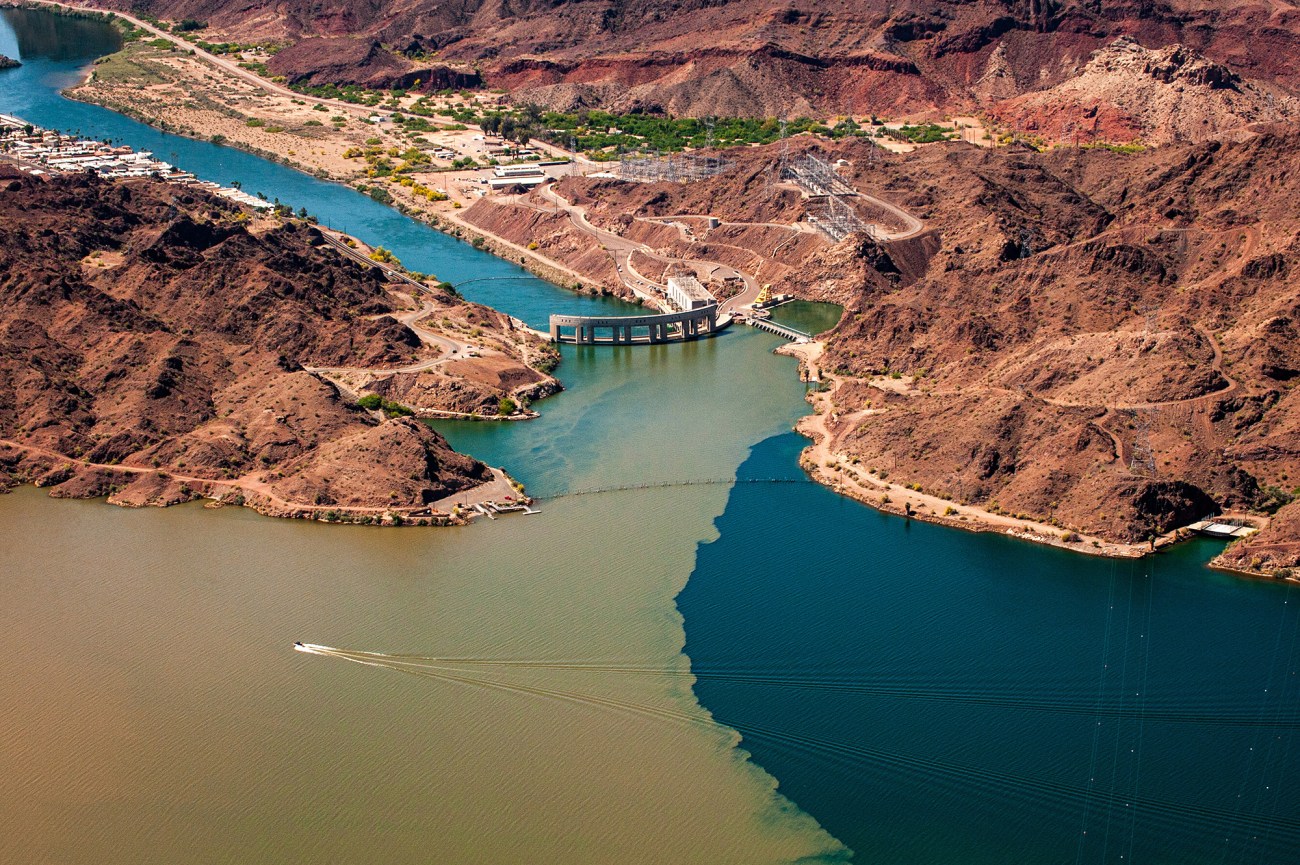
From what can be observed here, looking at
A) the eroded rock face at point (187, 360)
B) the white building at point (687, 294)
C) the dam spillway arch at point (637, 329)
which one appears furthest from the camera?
the white building at point (687, 294)

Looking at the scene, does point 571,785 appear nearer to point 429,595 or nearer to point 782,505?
point 429,595

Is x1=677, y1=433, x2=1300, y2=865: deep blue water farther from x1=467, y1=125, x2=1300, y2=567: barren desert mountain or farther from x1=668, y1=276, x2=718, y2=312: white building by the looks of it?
x1=668, y1=276, x2=718, y2=312: white building

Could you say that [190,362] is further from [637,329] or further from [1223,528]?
[1223,528]

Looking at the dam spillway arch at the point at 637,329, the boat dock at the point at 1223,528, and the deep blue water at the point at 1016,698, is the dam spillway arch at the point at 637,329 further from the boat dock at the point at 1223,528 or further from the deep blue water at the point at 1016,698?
the boat dock at the point at 1223,528

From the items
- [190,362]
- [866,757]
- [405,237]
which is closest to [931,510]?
[866,757]

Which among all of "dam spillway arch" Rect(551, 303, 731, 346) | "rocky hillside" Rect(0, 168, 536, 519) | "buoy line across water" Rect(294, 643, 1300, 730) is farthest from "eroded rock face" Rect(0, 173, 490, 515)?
"buoy line across water" Rect(294, 643, 1300, 730)

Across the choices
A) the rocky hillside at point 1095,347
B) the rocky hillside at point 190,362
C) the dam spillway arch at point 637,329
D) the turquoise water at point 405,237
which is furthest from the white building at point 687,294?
the rocky hillside at point 190,362
